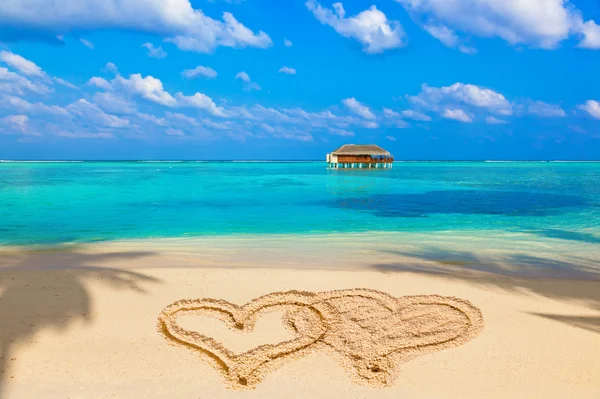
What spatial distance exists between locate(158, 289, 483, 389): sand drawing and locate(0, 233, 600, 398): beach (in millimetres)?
106

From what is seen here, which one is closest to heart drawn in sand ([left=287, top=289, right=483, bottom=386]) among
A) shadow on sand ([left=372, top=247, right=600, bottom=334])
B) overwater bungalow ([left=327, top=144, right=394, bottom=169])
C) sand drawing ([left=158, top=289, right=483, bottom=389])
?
sand drawing ([left=158, top=289, right=483, bottom=389])

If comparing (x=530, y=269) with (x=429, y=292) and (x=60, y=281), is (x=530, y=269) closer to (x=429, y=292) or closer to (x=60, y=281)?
(x=429, y=292)

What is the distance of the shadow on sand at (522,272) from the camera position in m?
5.68

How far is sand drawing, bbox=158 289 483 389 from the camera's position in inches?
149

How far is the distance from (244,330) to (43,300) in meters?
3.01

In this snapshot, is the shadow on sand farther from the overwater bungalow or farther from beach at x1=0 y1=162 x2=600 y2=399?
the overwater bungalow

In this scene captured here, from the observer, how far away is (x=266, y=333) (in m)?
4.33

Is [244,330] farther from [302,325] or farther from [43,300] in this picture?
[43,300]

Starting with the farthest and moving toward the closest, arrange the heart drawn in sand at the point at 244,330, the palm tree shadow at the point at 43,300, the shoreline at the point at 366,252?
the shoreline at the point at 366,252 < the palm tree shadow at the point at 43,300 < the heart drawn in sand at the point at 244,330

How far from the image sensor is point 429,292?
5625 millimetres

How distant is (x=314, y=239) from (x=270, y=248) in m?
1.82

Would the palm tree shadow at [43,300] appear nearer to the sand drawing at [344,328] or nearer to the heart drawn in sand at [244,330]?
the heart drawn in sand at [244,330]

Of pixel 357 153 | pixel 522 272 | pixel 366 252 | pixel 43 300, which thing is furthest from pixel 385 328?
pixel 357 153

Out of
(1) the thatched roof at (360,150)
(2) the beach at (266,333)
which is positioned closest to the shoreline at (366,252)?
(2) the beach at (266,333)
